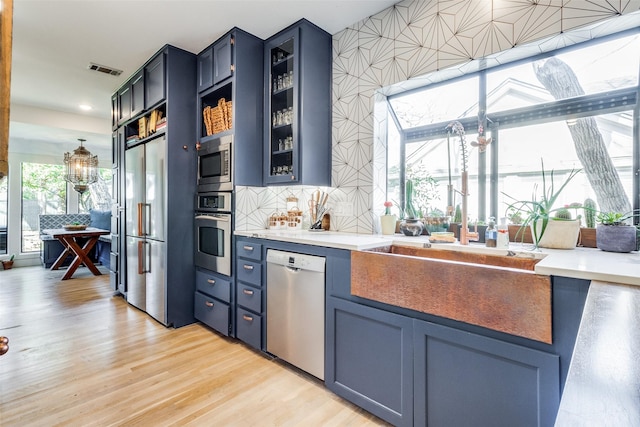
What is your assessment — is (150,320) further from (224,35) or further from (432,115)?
(432,115)

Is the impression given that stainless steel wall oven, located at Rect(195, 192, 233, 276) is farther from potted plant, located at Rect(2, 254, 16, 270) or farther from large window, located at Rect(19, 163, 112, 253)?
large window, located at Rect(19, 163, 112, 253)

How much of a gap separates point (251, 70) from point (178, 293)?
2060mm

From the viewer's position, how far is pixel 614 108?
1.70 metres

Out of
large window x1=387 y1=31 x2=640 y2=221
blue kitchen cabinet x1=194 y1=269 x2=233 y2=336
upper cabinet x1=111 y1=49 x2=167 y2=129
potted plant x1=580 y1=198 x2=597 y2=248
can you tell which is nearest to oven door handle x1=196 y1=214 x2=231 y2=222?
blue kitchen cabinet x1=194 y1=269 x2=233 y2=336

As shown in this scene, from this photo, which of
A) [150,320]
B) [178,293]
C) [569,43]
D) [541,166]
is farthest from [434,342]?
[150,320]

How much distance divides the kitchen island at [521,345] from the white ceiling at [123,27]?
5.60 ft

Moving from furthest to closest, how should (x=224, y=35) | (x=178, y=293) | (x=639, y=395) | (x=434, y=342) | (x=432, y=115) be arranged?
(x=178, y=293)
(x=224, y=35)
(x=432, y=115)
(x=434, y=342)
(x=639, y=395)

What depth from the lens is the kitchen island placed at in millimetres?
364

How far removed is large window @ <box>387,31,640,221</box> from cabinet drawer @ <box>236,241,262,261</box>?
129 centimetres

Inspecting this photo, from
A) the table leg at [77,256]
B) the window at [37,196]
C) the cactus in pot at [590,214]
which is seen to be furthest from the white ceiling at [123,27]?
the window at [37,196]

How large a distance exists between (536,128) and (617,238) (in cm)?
77

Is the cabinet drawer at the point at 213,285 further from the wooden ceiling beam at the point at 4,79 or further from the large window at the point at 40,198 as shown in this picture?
the large window at the point at 40,198

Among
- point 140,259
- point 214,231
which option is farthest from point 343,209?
point 140,259

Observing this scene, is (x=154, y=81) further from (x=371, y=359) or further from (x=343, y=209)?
(x=371, y=359)
